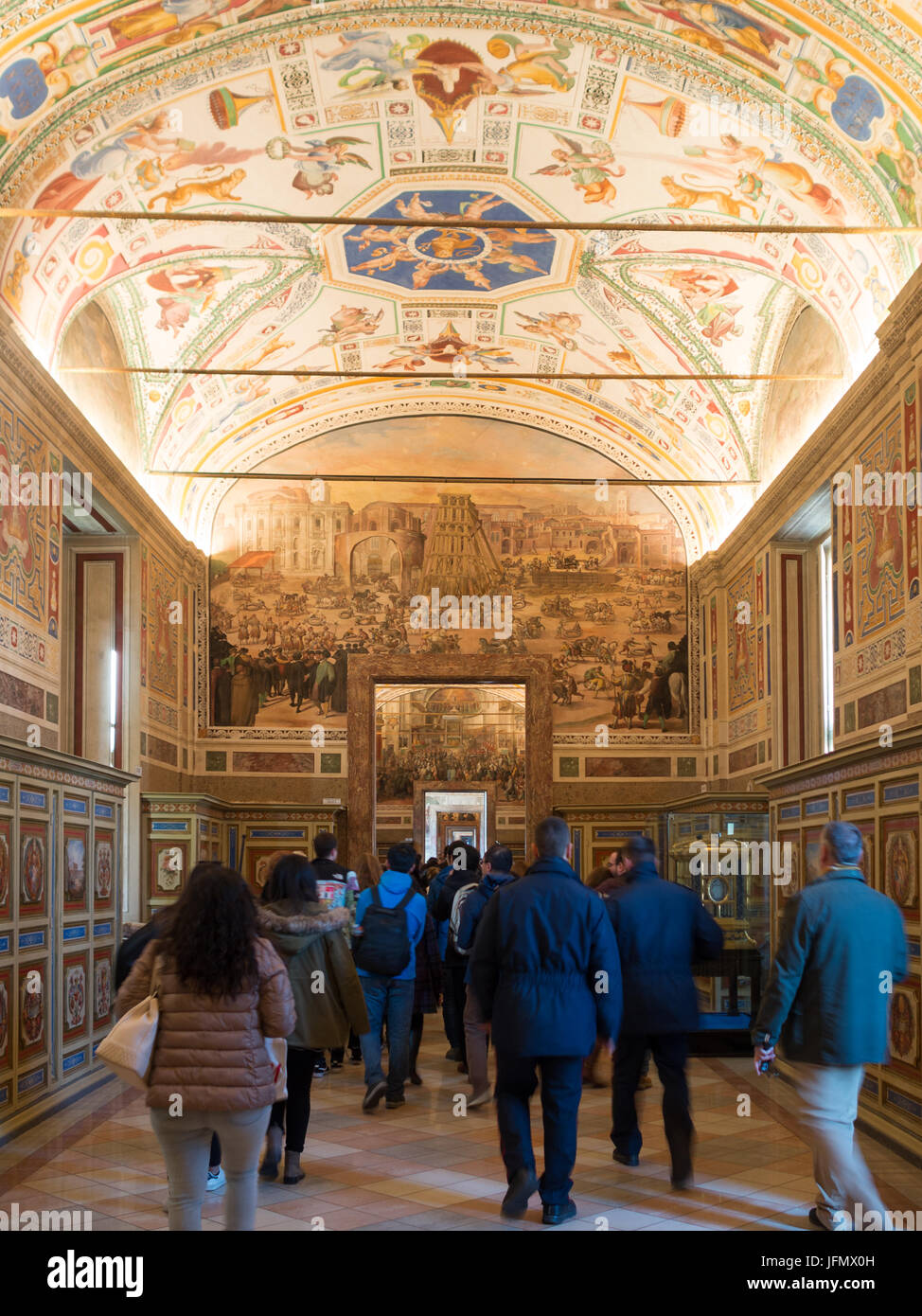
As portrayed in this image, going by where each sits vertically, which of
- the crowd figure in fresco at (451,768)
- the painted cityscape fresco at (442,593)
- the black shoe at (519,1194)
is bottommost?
the black shoe at (519,1194)

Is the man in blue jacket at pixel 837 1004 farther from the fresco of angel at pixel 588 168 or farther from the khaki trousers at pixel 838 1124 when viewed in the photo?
the fresco of angel at pixel 588 168

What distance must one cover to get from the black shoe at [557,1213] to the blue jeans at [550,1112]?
11 millimetres

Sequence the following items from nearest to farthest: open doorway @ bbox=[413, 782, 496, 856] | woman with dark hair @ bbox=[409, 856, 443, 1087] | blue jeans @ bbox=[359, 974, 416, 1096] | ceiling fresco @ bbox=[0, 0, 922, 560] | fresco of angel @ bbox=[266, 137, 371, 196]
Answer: blue jeans @ bbox=[359, 974, 416, 1096] < woman with dark hair @ bbox=[409, 856, 443, 1087] < ceiling fresco @ bbox=[0, 0, 922, 560] < fresco of angel @ bbox=[266, 137, 371, 196] < open doorway @ bbox=[413, 782, 496, 856]

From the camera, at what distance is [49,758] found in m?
10.9

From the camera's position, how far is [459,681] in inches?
850

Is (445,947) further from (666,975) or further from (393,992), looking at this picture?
(666,975)

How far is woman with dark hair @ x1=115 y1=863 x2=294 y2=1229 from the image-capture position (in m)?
5.30

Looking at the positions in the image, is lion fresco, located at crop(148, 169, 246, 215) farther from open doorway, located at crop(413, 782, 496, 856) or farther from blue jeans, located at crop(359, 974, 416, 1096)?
open doorway, located at crop(413, 782, 496, 856)

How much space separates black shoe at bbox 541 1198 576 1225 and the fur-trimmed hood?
193cm

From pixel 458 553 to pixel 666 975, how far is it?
48.7 ft

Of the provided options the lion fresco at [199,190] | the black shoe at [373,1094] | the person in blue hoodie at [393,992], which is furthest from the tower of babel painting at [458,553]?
the black shoe at [373,1094]

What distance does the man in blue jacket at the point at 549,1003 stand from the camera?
675cm

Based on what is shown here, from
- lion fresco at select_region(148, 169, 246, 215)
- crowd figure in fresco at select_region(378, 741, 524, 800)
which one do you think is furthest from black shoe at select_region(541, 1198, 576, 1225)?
crowd figure in fresco at select_region(378, 741, 524, 800)
